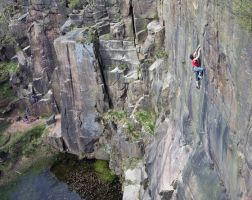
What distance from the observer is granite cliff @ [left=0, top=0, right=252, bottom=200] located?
13375 millimetres

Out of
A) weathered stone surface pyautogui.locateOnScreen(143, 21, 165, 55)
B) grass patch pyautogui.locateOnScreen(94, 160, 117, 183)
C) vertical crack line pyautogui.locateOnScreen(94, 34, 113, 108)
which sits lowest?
grass patch pyautogui.locateOnScreen(94, 160, 117, 183)

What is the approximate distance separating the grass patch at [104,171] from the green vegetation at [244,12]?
64.8ft

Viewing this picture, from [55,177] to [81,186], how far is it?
8.60ft

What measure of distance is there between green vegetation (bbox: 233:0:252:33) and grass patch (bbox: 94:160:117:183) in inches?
778

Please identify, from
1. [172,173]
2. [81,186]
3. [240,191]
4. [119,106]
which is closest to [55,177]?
[81,186]

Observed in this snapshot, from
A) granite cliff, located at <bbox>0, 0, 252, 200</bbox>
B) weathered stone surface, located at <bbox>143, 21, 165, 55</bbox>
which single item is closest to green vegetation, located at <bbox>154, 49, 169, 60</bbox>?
granite cliff, located at <bbox>0, 0, 252, 200</bbox>

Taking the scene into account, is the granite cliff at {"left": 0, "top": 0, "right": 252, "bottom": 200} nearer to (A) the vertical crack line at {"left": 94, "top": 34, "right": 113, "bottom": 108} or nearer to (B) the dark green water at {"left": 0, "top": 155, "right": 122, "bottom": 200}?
(A) the vertical crack line at {"left": 94, "top": 34, "right": 113, "bottom": 108}

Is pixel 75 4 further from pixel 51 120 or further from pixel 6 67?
pixel 6 67

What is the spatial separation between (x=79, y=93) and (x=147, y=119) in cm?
693

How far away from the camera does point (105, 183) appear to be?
1164 inches

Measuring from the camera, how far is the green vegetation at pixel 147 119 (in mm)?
26514

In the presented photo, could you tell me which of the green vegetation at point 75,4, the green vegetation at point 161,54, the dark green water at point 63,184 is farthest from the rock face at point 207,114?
the green vegetation at point 75,4

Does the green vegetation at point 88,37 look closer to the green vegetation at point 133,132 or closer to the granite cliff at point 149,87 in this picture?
the granite cliff at point 149,87

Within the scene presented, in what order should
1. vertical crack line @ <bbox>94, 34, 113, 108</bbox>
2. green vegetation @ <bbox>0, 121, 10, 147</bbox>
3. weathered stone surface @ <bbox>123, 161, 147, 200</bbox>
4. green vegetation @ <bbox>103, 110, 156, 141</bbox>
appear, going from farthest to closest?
green vegetation @ <bbox>0, 121, 10, 147</bbox> < vertical crack line @ <bbox>94, 34, 113, 108</bbox> < green vegetation @ <bbox>103, 110, 156, 141</bbox> < weathered stone surface @ <bbox>123, 161, 147, 200</bbox>
